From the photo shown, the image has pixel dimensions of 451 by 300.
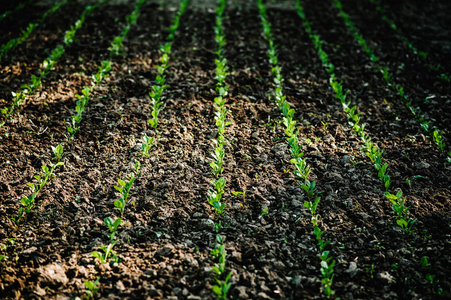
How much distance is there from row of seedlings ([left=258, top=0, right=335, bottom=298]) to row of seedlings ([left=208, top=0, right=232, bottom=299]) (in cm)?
67

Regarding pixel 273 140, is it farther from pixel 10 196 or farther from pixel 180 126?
pixel 10 196

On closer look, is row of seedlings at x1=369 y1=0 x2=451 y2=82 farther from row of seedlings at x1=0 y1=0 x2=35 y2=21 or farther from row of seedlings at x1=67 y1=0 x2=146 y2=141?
row of seedlings at x1=0 y1=0 x2=35 y2=21

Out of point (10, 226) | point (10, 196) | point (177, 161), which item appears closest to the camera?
point (10, 226)

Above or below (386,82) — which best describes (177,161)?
below

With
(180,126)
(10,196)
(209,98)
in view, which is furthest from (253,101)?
(10,196)

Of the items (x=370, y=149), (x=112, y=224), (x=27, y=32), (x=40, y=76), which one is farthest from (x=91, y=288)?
(x=27, y=32)

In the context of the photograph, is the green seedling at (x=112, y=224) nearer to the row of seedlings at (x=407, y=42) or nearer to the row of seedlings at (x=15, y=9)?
the row of seedlings at (x=407, y=42)

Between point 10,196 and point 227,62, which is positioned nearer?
point 10,196

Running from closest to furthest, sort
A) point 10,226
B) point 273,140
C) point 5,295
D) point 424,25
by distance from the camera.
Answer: point 5,295, point 10,226, point 273,140, point 424,25

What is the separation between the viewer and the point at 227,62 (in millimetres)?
5176

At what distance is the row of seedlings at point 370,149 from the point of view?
9.28ft

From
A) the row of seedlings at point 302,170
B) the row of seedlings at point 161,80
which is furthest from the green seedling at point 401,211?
the row of seedlings at point 161,80

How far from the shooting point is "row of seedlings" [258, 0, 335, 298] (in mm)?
2430

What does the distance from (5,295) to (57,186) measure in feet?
3.44
